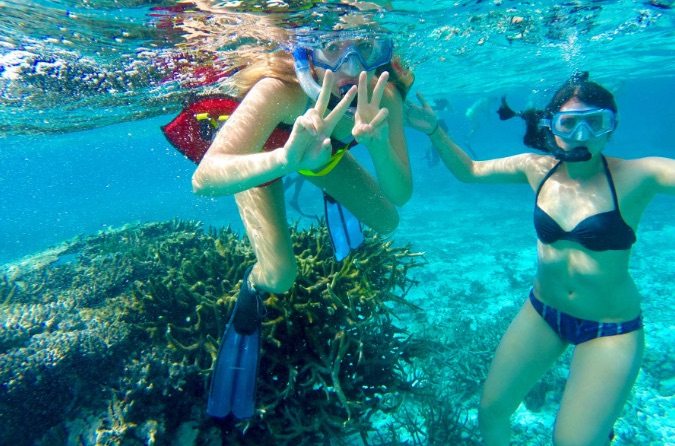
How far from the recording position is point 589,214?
133 inches

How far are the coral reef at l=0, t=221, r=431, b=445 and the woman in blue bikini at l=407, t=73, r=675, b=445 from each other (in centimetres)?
127

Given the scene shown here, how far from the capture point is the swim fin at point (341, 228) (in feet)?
14.6

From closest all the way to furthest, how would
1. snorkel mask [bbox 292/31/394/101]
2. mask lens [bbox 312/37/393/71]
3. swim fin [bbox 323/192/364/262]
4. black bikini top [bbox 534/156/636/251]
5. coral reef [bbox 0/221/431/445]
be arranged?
snorkel mask [bbox 292/31/394/101] → mask lens [bbox 312/37/393/71] → black bikini top [bbox 534/156/636/251] → coral reef [bbox 0/221/431/445] → swim fin [bbox 323/192/364/262]

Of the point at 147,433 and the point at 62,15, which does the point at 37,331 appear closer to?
the point at 147,433

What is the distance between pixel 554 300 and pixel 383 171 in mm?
2371

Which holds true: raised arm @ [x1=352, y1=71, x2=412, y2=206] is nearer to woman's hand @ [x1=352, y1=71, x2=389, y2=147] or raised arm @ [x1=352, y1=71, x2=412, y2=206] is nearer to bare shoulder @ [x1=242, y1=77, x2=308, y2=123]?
woman's hand @ [x1=352, y1=71, x2=389, y2=147]

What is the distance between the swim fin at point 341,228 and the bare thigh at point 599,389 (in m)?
2.66

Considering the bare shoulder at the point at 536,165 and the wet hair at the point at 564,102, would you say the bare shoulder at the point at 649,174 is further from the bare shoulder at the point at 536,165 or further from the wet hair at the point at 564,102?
the bare shoulder at the point at 536,165

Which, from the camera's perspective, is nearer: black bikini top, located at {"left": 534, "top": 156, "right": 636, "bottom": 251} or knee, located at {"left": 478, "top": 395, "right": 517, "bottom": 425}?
black bikini top, located at {"left": 534, "top": 156, "right": 636, "bottom": 251}

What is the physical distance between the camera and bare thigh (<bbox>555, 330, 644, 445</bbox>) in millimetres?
3174

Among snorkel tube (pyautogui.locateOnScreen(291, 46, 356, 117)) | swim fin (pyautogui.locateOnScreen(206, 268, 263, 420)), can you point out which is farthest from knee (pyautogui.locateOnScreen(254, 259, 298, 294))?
snorkel tube (pyautogui.locateOnScreen(291, 46, 356, 117))

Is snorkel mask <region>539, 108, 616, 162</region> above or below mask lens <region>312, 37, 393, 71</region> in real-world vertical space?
below

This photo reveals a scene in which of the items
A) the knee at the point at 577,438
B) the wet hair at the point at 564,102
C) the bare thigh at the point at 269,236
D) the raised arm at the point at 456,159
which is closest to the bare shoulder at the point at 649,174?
the wet hair at the point at 564,102

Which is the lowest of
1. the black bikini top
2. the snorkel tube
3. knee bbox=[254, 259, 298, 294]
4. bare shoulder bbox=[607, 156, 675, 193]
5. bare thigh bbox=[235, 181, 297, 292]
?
knee bbox=[254, 259, 298, 294]
